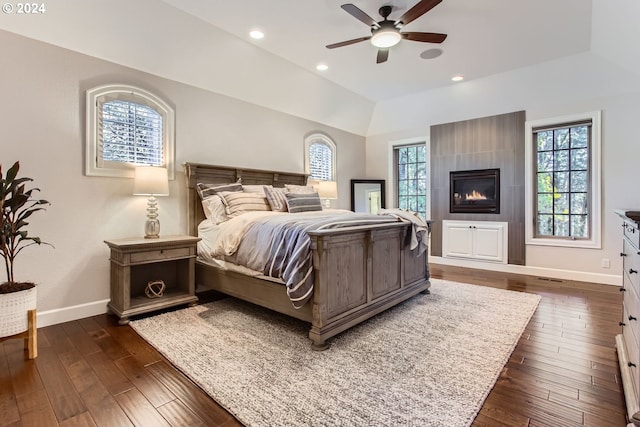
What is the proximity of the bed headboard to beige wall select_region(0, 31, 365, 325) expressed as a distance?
4.5 inches

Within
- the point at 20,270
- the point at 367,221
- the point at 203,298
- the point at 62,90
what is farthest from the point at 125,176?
the point at 367,221

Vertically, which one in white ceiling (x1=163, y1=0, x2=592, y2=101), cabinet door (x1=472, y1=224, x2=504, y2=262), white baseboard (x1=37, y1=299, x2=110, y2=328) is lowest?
white baseboard (x1=37, y1=299, x2=110, y2=328)

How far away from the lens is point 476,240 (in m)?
5.41

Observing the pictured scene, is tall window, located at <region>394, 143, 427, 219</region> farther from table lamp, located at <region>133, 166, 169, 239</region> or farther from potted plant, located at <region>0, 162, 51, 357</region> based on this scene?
potted plant, located at <region>0, 162, 51, 357</region>

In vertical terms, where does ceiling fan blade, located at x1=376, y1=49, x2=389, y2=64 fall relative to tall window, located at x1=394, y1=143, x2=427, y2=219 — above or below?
above

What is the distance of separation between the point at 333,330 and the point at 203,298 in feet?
6.49

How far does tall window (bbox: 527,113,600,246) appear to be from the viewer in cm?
441

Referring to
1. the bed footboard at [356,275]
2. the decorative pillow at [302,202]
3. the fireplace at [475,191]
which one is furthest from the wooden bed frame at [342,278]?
the fireplace at [475,191]

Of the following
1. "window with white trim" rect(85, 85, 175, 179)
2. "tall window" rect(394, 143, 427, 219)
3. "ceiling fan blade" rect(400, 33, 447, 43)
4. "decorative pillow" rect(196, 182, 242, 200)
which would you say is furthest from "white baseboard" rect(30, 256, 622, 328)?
"ceiling fan blade" rect(400, 33, 447, 43)

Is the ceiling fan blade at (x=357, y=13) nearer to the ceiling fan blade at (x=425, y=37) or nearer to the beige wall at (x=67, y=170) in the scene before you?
the ceiling fan blade at (x=425, y=37)

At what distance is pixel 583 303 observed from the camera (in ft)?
11.4

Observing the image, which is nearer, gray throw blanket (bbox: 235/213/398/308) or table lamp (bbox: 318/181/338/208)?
gray throw blanket (bbox: 235/213/398/308)

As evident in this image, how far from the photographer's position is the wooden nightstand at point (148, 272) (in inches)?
116

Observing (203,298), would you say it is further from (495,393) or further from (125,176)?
(495,393)
